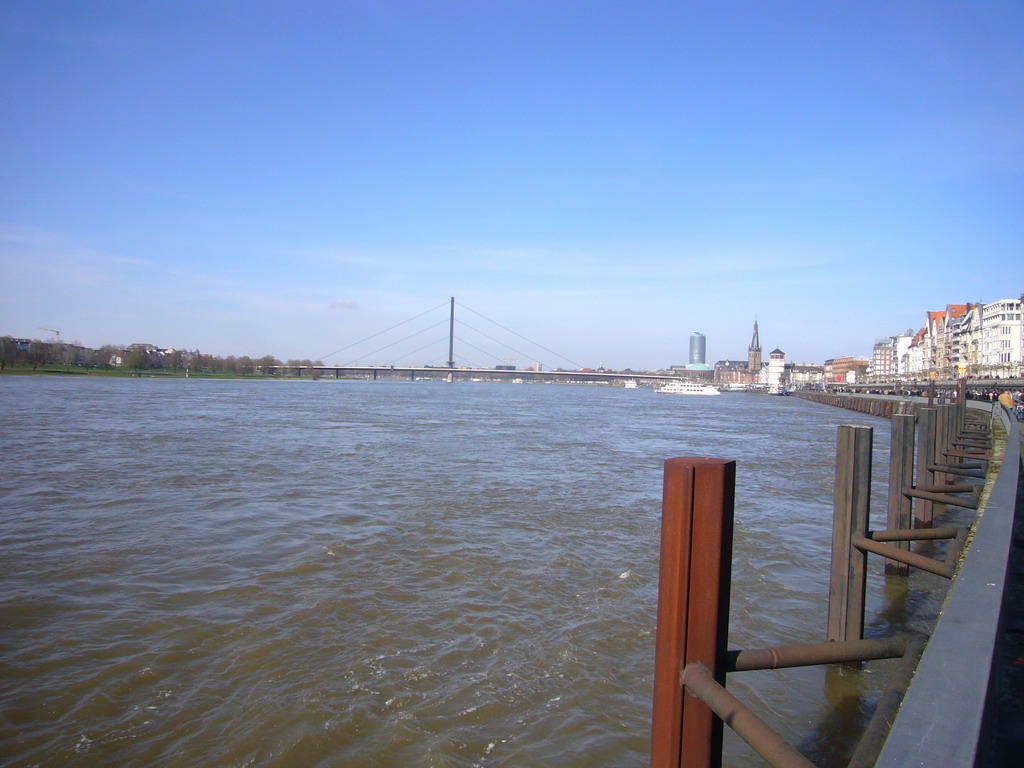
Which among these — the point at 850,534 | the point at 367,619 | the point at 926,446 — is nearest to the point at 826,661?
the point at 850,534

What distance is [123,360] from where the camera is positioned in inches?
3174

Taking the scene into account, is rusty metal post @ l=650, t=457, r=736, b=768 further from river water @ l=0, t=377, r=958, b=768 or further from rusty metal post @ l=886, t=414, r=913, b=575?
rusty metal post @ l=886, t=414, r=913, b=575

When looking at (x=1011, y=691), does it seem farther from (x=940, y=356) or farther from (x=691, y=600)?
(x=940, y=356)

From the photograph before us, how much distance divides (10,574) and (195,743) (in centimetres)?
342

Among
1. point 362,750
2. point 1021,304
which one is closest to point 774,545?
point 362,750

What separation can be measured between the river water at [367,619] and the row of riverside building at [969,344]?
42018 millimetres

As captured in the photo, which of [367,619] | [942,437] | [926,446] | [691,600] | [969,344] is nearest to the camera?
[691,600]

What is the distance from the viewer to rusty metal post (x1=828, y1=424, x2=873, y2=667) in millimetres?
3826

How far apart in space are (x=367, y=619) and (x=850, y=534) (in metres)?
3.14

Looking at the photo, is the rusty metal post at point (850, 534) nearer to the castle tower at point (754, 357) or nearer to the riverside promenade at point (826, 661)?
the riverside promenade at point (826, 661)

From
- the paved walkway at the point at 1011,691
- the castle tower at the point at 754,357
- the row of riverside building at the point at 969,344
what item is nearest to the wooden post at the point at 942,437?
the paved walkway at the point at 1011,691

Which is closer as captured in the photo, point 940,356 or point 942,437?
point 942,437

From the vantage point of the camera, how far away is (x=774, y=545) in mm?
7051

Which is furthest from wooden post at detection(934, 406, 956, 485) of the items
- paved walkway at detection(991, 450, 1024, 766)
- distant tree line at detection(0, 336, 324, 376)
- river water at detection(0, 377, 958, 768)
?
distant tree line at detection(0, 336, 324, 376)
